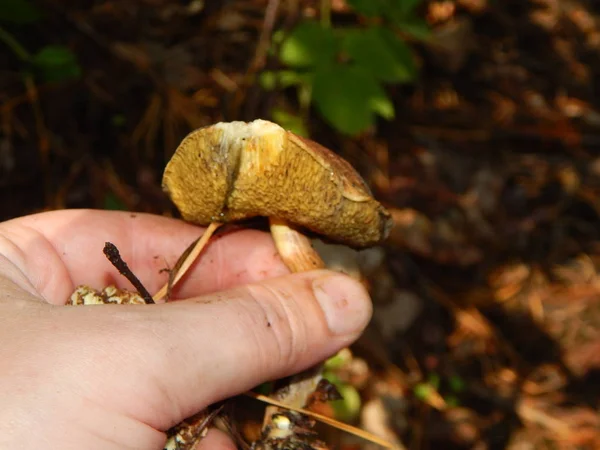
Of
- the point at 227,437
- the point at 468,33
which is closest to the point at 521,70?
the point at 468,33

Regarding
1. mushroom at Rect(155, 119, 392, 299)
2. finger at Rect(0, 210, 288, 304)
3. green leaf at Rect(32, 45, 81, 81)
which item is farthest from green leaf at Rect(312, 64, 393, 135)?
green leaf at Rect(32, 45, 81, 81)

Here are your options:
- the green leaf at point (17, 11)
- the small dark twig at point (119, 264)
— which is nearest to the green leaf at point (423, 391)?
the small dark twig at point (119, 264)

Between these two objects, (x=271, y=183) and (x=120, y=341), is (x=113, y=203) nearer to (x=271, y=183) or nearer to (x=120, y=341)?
(x=271, y=183)

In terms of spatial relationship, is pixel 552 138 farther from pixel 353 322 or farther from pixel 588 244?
pixel 353 322

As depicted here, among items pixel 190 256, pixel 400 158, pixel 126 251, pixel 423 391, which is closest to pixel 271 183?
pixel 190 256

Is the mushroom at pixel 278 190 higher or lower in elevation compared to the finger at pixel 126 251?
higher

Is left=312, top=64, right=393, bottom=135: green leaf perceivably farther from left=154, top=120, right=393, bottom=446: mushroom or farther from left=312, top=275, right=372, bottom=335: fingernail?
left=312, top=275, right=372, bottom=335: fingernail

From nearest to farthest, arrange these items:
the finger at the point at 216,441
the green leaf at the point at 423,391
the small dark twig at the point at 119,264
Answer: the small dark twig at the point at 119,264 < the finger at the point at 216,441 < the green leaf at the point at 423,391

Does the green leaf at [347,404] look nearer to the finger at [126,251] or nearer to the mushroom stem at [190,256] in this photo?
the finger at [126,251]

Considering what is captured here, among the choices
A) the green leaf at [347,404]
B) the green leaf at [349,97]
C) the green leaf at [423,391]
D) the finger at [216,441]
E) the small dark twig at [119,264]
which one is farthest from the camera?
the green leaf at [423,391]
